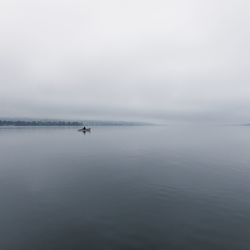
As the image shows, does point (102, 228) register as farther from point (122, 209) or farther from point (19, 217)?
point (19, 217)

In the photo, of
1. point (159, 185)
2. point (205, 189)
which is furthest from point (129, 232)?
point (205, 189)

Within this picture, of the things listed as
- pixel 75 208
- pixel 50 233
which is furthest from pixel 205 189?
pixel 50 233

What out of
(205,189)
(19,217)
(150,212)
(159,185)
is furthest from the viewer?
(159,185)

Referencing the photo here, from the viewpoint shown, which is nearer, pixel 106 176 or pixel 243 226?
pixel 243 226

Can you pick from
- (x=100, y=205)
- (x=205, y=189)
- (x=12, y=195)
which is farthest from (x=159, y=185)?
(x=12, y=195)

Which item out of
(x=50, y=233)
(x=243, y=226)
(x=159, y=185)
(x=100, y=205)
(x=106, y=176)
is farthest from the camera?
(x=106, y=176)

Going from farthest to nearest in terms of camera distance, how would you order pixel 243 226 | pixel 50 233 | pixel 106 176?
pixel 106 176 → pixel 243 226 → pixel 50 233

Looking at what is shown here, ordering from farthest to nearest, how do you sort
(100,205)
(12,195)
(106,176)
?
1. (106,176)
2. (12,195)
3. (100,205)

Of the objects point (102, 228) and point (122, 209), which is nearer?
point (102, 228)

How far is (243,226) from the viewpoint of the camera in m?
18.5

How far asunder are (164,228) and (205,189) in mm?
14446

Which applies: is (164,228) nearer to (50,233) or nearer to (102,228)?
(102,228)

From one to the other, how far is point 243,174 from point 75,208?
118ft

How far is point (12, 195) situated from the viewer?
26.2 meters
